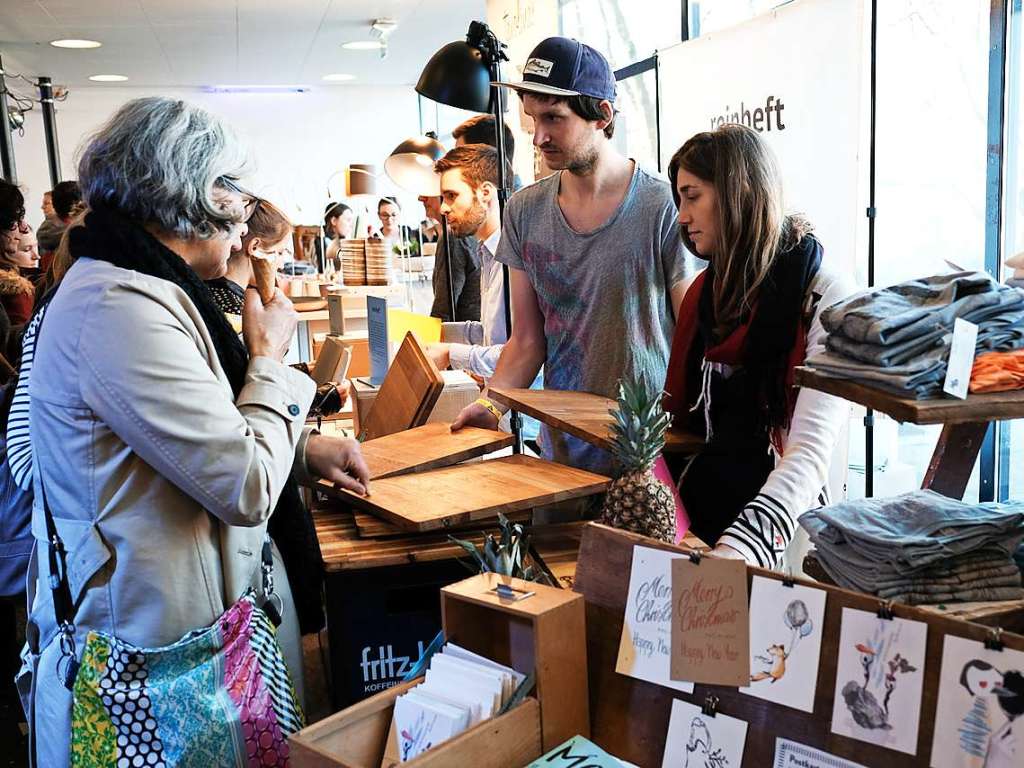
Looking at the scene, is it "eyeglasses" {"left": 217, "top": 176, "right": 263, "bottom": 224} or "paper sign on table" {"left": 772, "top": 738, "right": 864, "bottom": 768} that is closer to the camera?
"paper sign on table" {"left": 772, "top": 738, "right": 864, "bottom": 768}

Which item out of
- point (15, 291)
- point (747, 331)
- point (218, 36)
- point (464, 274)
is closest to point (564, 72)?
point (747, 331)

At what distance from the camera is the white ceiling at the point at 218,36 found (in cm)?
779

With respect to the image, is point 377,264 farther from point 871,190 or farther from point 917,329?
point 917,329

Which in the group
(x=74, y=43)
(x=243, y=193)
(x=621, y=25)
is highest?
(x=74, y=43)

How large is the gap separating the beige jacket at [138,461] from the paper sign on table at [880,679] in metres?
0.88

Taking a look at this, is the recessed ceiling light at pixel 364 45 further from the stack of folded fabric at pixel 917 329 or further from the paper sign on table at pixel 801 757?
the paper sign on table at pixel 801 757

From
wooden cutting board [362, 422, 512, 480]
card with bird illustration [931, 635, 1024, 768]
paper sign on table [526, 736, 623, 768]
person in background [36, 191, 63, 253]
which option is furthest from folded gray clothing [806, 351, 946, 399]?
person in background [36, 191, 63, 253]

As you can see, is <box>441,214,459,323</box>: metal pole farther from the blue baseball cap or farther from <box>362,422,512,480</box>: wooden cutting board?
<box>362,422,512,480</box>: wooden cutting board

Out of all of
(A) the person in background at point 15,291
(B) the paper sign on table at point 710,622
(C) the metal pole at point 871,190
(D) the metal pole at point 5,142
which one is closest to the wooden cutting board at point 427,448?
(B) the paper sign on table at point 710,622

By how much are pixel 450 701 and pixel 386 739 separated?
10 cm

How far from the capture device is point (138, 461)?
148 centimetres

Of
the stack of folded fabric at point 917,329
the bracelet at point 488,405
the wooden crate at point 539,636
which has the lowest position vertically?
the wooden crate at point 539,636

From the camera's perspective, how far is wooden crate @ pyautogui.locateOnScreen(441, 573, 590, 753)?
121 cm

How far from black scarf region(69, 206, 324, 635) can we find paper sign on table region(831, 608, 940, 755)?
1026mm
